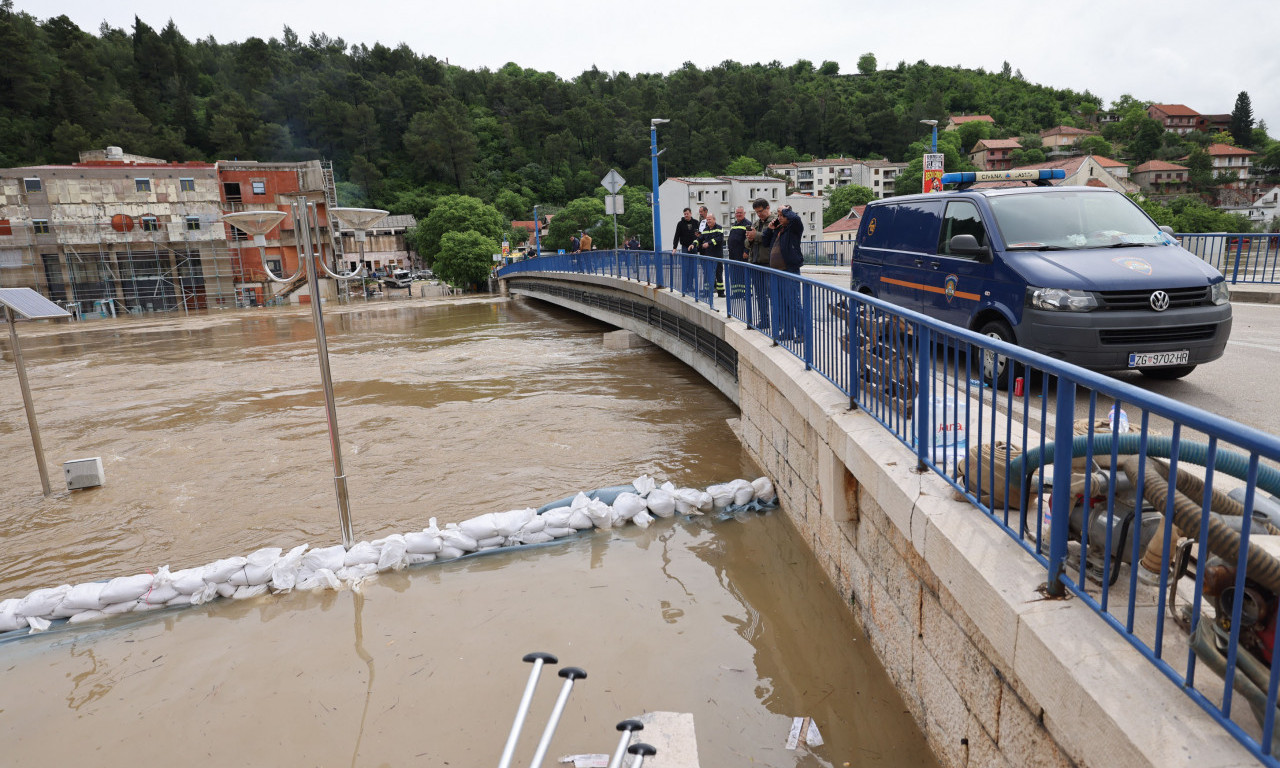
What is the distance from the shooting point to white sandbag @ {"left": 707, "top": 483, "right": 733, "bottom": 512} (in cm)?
759

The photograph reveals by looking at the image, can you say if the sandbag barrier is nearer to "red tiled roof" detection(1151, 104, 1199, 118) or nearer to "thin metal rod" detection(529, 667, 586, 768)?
"thin metal rod" detection(529, 667, 586, 768)

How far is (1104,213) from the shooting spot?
6.79 m

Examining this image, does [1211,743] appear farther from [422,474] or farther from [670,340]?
[670,340]

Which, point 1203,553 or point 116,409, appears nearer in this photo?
point 1203,553

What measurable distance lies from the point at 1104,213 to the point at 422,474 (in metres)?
7.80

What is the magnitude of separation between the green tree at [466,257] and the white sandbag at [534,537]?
5167 cm

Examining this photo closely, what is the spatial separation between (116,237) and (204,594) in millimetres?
50192

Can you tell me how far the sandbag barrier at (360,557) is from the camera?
19.6 feet

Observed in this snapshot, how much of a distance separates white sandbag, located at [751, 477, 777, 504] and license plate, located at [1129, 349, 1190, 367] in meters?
3.38

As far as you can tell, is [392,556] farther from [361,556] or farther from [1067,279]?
[1067,279]

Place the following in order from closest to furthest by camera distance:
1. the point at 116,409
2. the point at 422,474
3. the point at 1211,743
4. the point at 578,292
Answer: the point at 1211,743 → the point at 422,474 → the point at 116,409 → the point at 578,292

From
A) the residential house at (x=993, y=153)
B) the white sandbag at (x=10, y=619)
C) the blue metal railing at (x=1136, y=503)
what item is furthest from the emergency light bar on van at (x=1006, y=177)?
the residential house at (x=993, y=153)

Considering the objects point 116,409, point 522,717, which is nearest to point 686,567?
point 522,717

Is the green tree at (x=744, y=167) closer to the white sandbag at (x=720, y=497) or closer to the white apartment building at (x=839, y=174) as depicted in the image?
the white apartment building at (x=839, y=174)
